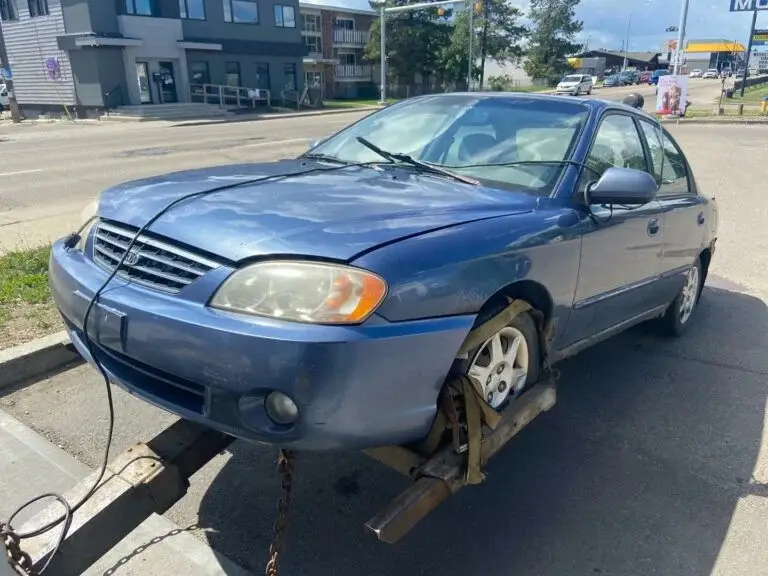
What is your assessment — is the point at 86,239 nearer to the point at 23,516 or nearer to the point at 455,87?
the point at 23,516

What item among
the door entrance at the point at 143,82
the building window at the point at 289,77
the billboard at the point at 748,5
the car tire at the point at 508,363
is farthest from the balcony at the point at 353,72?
the car tire at the point at 508,363

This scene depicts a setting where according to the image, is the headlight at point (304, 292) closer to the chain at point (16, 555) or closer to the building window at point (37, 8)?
the chain at point (16, 555)

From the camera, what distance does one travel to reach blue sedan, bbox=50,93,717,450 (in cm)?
211

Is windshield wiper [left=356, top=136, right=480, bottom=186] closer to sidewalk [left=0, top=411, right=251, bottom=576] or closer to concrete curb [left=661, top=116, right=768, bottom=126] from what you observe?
sidewalk [left=0, top=411, right=251, bottom=576]

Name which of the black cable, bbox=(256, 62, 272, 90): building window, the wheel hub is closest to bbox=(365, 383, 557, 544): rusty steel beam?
the wheel hub

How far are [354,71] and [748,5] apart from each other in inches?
1138

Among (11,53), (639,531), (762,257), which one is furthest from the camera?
(11,53)

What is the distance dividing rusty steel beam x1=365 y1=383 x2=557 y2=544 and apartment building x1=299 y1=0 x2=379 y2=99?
47889 millimetres

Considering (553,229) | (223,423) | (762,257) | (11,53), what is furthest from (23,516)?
(11,53)

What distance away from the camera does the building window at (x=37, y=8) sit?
1202 inches

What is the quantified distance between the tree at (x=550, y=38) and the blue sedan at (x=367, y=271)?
254ft

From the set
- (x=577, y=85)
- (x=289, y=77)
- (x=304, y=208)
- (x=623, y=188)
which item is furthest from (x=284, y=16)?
(x=304, y=208)

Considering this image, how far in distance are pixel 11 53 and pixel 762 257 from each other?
37.3 m

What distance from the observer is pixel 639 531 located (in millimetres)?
2771
